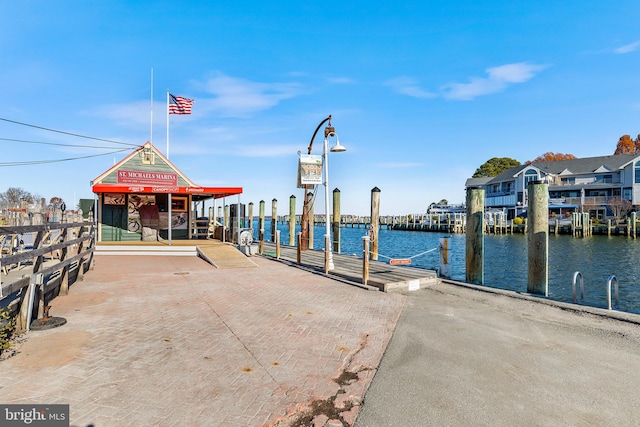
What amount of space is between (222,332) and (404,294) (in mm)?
5067

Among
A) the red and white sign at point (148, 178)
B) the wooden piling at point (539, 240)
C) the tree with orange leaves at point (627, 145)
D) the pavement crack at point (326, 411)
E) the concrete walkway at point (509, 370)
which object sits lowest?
the concrete walkway at point (509, 370)

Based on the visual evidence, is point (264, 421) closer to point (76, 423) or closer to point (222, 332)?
point (76, 423)

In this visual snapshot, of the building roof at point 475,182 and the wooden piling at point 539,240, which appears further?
the building roof at point 475,182

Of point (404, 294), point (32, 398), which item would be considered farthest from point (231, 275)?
point (32, 398)

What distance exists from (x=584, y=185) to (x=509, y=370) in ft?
220

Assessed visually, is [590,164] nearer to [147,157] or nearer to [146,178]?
[147,157]

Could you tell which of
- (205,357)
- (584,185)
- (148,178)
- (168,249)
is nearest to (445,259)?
(205,357)

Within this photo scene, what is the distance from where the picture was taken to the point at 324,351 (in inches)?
210

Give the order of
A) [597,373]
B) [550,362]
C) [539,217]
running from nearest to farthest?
[597,373] → [550,362] → [539,217]

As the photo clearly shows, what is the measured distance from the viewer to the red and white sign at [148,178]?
18141mm

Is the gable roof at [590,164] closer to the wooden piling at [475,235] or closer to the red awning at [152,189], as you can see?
the wooden piling at [475,235]

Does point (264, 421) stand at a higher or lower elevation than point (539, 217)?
lower

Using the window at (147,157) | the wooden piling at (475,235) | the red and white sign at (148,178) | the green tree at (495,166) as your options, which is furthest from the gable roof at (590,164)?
the window at (147,157)

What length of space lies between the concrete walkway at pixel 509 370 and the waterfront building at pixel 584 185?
2397 inches
